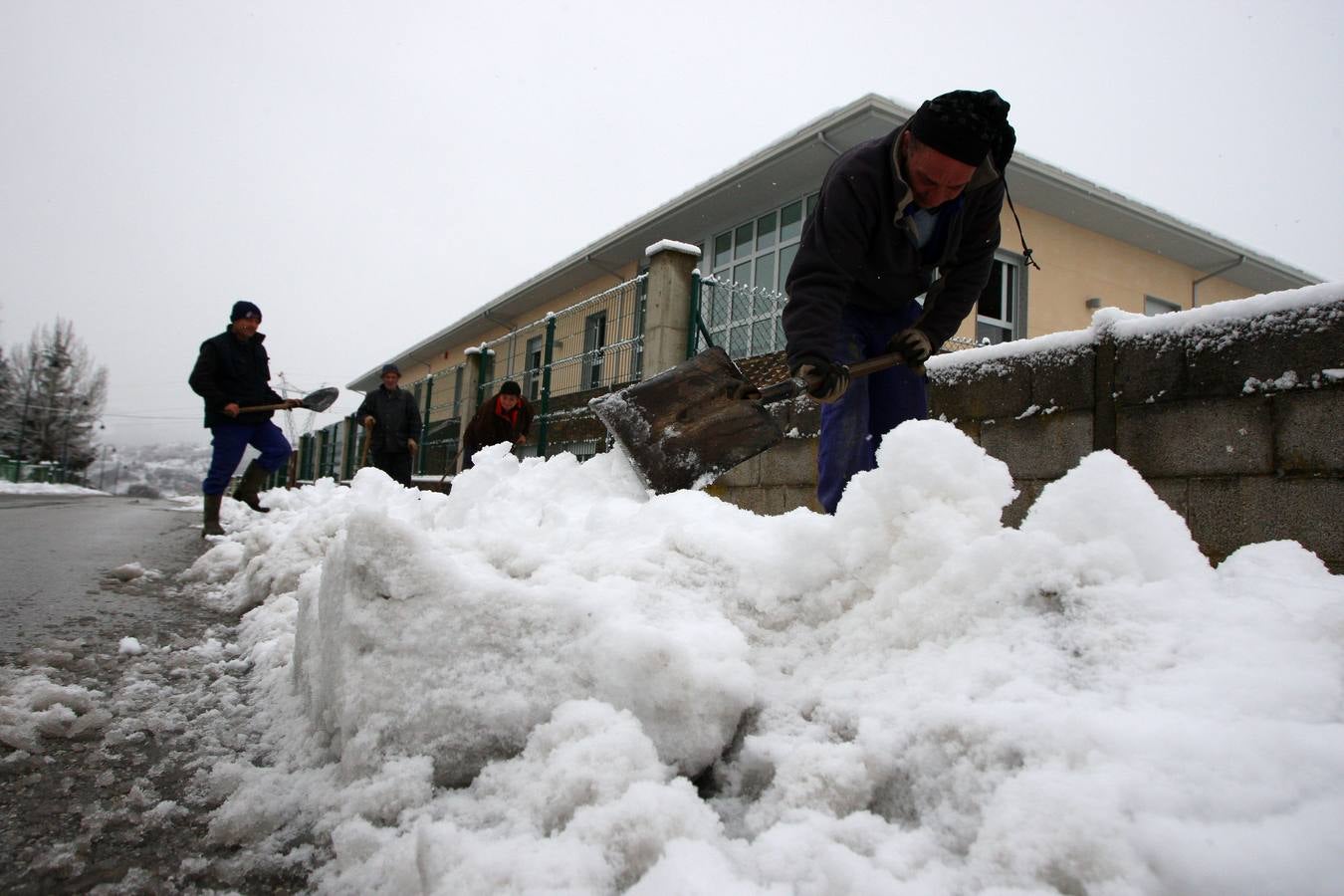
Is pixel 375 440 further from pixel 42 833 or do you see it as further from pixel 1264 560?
pixel 1264 560

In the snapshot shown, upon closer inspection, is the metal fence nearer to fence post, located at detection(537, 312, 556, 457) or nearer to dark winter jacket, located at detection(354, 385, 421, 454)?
fence post, located at detection(537, 312, 556, 457)

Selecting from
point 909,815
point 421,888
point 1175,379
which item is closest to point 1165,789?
point 909,815

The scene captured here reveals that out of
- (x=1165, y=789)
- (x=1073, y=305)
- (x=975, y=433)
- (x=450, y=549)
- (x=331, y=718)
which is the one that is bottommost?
(x=331, y=718)

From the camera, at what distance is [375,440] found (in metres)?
7.48

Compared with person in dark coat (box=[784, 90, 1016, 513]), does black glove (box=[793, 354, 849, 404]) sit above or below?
below

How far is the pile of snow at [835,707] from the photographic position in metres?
0.76

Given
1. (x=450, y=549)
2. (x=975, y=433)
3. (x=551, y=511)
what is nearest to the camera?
(x=450, y=549)

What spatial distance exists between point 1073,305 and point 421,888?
1261cm

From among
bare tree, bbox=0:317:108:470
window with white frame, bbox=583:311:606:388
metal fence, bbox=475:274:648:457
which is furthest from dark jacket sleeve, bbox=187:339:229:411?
bare tree, bbox=0:317:108:470

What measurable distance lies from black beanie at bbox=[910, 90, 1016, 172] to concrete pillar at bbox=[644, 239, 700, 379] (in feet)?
12.2

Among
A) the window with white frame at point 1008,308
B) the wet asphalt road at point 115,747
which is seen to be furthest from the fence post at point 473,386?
the wet asphalt road at point 115,747

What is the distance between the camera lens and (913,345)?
2646mm

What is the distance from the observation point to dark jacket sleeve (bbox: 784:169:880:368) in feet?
8.25

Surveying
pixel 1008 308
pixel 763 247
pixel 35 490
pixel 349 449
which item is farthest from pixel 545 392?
pixel 35 490
